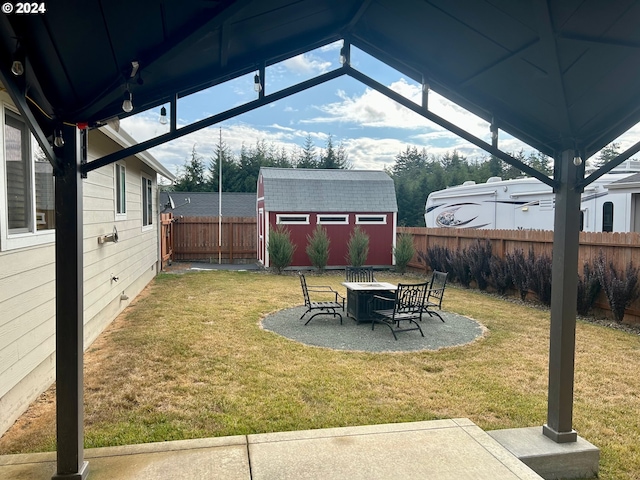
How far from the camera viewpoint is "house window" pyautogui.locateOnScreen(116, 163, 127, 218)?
7.90 meters

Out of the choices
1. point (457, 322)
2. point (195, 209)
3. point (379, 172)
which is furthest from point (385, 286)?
point (195, 209)

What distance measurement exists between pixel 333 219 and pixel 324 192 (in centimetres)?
104

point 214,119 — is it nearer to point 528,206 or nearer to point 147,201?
point 147,201

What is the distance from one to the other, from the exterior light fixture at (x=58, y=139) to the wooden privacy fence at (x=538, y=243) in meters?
8.33

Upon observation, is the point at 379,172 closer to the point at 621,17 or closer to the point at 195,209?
the point at 195,209

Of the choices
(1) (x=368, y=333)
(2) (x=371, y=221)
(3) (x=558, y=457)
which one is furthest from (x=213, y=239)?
(3) (x=558, y=457)

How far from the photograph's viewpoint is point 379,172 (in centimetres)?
1752

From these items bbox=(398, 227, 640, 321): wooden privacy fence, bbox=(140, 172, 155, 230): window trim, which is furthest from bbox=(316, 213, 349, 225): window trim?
bbox=(140, 172, 155, 230): window trim

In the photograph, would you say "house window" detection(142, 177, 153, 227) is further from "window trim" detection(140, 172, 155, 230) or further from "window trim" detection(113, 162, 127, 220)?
"window trim" detection(113, 162, 127, 220)

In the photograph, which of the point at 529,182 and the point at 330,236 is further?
the point at 330,236

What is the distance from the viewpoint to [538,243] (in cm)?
998

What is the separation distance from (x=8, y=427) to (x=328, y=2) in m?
3.99

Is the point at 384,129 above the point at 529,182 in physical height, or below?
above

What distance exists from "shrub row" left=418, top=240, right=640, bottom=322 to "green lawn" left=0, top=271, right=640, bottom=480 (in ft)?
2.68
